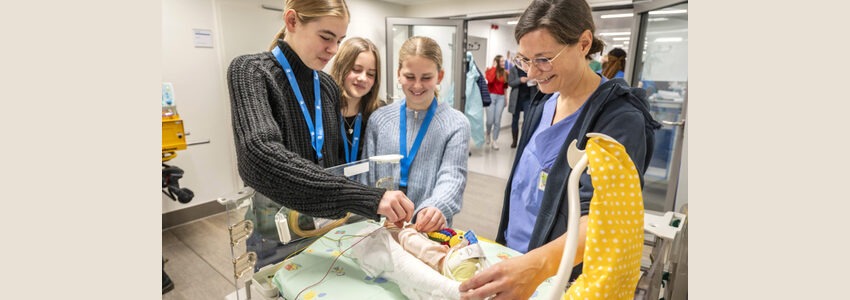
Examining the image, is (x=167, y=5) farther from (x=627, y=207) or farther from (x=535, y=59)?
(x=627, y=207)

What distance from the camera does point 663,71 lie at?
3.54 meters

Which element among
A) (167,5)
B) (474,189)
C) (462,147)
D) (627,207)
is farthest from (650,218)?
(167,5)

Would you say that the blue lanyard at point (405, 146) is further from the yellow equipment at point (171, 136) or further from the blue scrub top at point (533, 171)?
the yellow equipment at point (171, 136)

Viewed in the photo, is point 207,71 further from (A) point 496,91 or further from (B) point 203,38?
(A) point 496,91

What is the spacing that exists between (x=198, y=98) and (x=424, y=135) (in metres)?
2.97

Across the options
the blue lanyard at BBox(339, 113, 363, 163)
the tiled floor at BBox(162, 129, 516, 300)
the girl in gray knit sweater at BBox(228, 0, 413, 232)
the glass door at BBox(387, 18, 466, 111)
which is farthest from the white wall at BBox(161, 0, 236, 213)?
the girl in gray knit sweater at BBox(228, 0, 413, 232)

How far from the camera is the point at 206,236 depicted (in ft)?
11.1

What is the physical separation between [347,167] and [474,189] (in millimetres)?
3556

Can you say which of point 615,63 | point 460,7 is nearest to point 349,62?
point 615,63

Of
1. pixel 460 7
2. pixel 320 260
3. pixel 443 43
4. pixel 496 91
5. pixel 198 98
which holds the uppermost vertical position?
pixel 460 7

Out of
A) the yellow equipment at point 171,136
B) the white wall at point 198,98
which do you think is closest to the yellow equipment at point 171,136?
the yellow equipment at point 171,136

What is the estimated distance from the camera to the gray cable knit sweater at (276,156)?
37.4 inches

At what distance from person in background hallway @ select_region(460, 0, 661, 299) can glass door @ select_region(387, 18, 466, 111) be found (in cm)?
409

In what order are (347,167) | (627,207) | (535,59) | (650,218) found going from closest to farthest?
(627,207)
(535,59)
(347,167)
(650,218)
